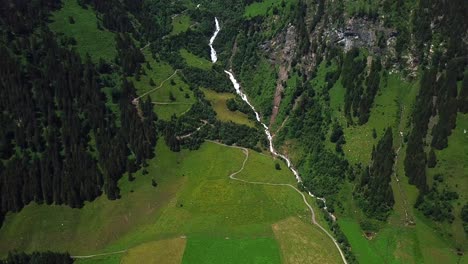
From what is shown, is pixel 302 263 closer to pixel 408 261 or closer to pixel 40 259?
pixel 408 261

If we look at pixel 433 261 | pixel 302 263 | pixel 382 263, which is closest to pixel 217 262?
pixel 302 263

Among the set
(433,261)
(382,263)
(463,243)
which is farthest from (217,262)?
(463,243)

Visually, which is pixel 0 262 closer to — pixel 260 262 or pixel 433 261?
pixel 260 262

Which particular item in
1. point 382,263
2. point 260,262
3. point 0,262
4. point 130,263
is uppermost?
point 382,263

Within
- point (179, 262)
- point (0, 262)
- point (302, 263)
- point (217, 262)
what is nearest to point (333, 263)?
point (302, 263)

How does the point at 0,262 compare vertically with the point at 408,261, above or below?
below

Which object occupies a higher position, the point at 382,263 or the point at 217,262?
the point at 382,263

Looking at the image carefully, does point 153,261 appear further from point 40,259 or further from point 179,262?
point 40,259

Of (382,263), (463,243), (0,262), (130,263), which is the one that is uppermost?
(463,243)
